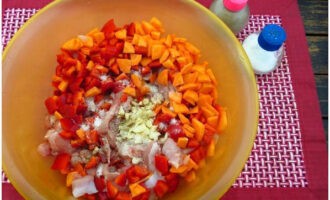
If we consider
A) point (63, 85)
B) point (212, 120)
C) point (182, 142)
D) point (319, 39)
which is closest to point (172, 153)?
point (182, 142)

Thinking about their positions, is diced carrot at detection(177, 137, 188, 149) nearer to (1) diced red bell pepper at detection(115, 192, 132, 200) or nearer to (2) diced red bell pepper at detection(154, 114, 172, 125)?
(2) diced red bell pepper at detection(154, 114, 172, 125)

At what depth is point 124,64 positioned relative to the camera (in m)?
1.06

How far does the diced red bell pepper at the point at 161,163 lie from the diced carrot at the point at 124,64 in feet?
0.83

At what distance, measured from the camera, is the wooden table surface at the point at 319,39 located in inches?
51.4

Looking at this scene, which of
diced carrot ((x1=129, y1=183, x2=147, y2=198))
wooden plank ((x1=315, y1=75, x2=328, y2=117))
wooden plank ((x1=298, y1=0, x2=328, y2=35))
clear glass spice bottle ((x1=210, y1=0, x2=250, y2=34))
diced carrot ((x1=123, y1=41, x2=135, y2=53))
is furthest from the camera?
wooden plank ((x1=298, y1=0, x2=328, y2=35))

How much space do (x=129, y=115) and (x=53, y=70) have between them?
280 mm

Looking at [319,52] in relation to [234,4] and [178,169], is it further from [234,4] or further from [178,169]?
[178,169]

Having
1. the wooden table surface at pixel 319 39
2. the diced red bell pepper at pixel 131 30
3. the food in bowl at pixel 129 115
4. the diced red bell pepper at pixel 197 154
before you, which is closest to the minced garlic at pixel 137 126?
the food in bowl at pixel 129 115

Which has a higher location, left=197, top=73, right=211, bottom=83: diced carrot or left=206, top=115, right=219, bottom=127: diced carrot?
left=197, top=73, right=211, bottom=83: diced carrot

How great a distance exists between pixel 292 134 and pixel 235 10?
0.42 m

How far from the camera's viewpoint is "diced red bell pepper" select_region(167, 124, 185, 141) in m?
0.99

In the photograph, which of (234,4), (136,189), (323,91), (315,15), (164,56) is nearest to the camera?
(136,189)

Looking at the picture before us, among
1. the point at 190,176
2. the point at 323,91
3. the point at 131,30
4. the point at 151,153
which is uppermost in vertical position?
the point at 131,30

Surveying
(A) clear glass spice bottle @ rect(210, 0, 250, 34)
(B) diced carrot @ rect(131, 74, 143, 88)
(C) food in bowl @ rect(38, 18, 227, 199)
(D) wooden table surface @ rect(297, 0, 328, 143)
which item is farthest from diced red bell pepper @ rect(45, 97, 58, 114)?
(D) wooden table surface @ rect(297, 0, 328, 143)
